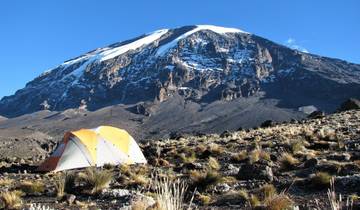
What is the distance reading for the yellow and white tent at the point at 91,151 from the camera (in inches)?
751

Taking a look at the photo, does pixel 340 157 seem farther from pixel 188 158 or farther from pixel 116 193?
pixel 116 193

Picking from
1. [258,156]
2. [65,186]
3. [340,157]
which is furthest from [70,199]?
[340,157]

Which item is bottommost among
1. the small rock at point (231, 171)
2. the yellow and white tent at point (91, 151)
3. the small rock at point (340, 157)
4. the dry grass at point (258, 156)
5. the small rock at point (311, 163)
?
the small rock at point (231, 171)

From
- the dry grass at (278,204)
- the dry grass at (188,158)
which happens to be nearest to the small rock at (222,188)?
the dry grass at (278,204)

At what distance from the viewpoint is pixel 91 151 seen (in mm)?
19484

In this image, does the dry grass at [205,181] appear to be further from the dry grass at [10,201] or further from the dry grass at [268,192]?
the dry grass at [10,201]

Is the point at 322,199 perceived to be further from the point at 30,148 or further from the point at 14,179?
the point at 30,148

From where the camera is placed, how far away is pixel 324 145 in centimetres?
1838

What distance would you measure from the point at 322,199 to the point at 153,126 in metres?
162

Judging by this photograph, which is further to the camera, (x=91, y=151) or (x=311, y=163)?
(x=91, y=151)

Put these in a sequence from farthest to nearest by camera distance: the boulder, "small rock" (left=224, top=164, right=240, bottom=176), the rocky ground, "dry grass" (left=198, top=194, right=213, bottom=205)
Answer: the boulder, "small rock" (left=224, top=164, right=240, bottom=176), "dry grass" (left=198, top=194, right=213, bottom=205), the rocky ground

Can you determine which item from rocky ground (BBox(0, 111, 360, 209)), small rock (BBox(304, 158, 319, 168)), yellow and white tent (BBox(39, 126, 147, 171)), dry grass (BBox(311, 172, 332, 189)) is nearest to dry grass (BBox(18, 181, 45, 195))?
rocky ground (BBox(0, 111, 360, 209))

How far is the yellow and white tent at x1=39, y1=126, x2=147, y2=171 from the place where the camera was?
19.1 metres

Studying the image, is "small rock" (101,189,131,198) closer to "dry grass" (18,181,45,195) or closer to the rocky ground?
the rocky ground
